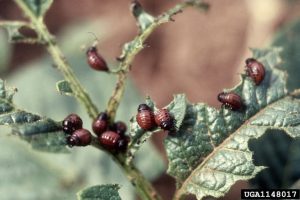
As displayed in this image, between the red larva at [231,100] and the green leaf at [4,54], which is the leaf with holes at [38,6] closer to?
the red larva at [231,100]

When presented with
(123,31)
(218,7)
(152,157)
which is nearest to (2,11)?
(123,31)

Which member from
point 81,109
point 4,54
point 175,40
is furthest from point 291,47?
point 4,54

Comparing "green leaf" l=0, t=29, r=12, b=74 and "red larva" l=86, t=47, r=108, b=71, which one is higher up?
"green leaf" l=0, t=29, r=12, b=74

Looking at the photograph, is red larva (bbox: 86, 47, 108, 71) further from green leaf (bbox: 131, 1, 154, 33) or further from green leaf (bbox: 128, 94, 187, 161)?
green leaf (bbox: 128, 94, 187, 161)

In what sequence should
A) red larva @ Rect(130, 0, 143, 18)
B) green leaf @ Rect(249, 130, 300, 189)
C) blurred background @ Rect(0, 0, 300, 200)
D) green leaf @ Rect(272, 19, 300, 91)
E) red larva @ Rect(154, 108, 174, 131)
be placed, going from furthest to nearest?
blurred background @ Rect(0, 0, 300, 200), green leaf @ Rect(272, 19, 300, 91), green leaf @ Rect(249, 130, 300, 189), red larva @ Rect(130, 0, 143, 18), red larva @ Rect(154, 108, 174, 131)

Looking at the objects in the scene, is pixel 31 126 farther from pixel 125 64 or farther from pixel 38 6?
→ pixel 38 6

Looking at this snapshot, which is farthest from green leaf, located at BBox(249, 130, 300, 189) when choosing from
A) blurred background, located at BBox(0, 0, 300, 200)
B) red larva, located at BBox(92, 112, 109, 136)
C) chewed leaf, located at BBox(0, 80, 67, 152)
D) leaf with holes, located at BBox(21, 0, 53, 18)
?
blurred background, located at BBox(0, 0, 300, 200)
